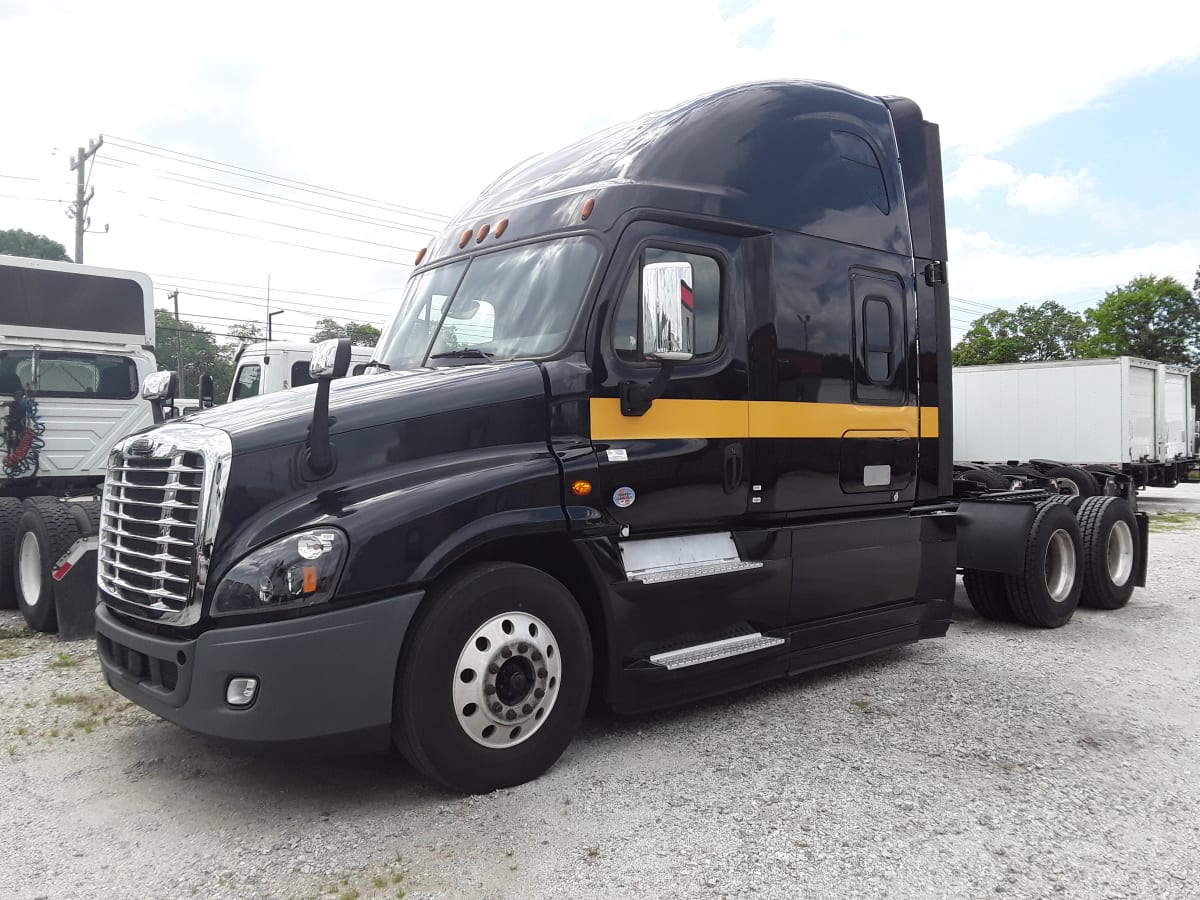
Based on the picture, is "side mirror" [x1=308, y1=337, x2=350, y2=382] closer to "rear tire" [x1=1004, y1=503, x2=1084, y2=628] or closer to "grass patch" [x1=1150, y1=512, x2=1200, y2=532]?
"rear tire" [x1=1004, y1=503, x2=1084, y2=628]

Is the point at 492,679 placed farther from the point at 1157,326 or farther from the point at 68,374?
the point at 1157,326

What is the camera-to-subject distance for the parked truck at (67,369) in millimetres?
9422

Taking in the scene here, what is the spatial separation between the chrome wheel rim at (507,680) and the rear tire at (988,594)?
480cm

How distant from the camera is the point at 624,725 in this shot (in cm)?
527

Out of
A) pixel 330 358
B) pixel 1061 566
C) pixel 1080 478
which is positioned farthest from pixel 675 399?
pixel 1080 478

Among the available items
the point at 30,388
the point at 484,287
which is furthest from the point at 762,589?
the point at 30,388

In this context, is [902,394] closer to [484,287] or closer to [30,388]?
[484,287]

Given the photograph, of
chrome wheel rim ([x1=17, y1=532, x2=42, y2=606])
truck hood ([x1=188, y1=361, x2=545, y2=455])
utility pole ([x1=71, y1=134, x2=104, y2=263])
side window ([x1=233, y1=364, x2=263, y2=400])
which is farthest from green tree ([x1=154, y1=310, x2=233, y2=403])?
truck hood ([x1=188, y1=361, x2=545, y2=455])

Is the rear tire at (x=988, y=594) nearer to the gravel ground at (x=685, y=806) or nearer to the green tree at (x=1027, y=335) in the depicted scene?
the gravel ground at (x=685, y=806)

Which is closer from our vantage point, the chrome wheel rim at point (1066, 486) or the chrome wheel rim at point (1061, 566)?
the chrome wheel rim at point (1061, 566)

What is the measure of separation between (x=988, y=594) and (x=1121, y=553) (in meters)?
1.85

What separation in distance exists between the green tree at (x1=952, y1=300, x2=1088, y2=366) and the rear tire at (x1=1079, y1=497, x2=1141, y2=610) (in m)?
63.9

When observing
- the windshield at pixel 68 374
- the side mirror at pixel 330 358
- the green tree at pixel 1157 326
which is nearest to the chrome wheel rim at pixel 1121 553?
the side mirror at pixel 330 358

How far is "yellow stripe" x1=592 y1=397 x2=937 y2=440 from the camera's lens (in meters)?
4.80
